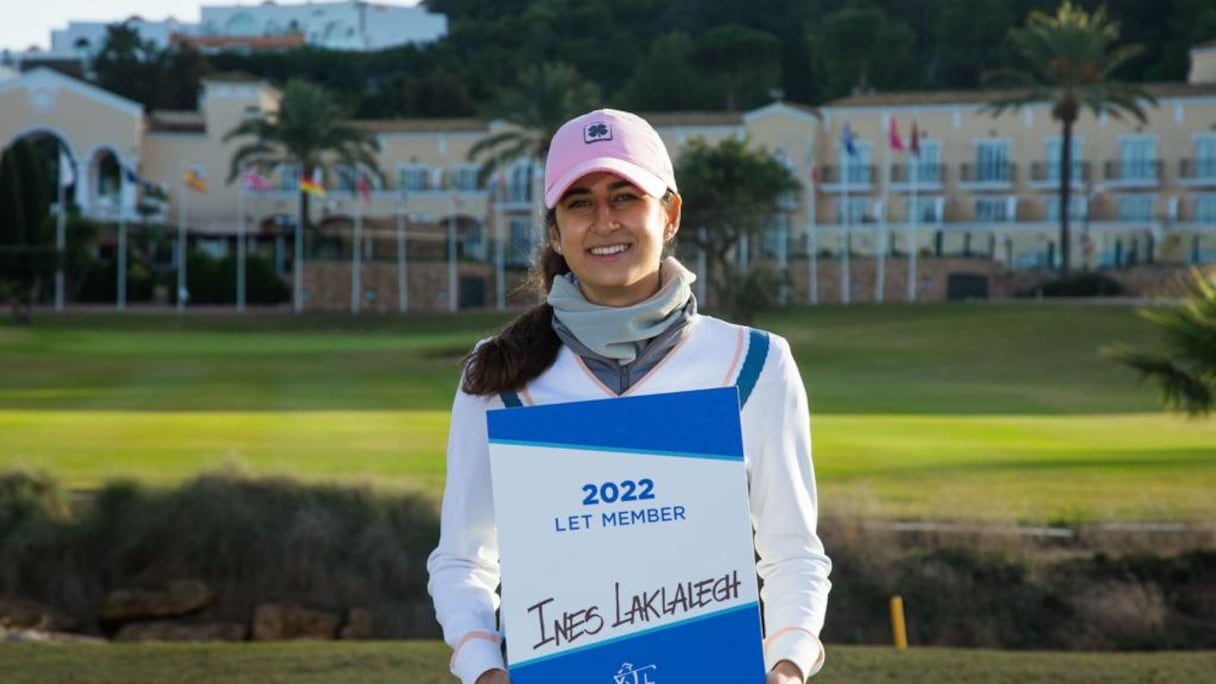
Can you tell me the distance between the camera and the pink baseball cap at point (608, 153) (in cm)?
390

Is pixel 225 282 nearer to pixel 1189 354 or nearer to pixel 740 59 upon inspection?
pixel 740 59

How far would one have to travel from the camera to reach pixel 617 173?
3885mm

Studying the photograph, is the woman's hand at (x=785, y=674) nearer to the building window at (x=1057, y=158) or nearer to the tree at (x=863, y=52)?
the building window at (x=1057, y=158)

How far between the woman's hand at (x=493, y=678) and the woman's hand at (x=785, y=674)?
464 mm

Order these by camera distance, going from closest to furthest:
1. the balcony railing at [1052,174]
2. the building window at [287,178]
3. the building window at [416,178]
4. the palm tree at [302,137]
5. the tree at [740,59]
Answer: the palm tree at [302,137], the balcony railing at [1052,174], the building window at [287,178], the building window at [416,178], the tree at [740,59]

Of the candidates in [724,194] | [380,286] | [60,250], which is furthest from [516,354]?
[380,286]

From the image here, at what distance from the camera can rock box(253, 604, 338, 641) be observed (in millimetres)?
16891

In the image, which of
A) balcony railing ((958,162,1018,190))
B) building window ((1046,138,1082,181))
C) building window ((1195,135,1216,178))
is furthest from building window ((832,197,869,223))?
building window ((1195,135,1216,178))

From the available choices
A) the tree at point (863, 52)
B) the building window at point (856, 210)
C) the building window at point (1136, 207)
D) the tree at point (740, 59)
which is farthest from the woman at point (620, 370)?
the tree at point (740, 59)

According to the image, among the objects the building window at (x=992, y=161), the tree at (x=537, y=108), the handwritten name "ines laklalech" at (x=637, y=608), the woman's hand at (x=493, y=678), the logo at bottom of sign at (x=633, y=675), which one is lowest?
the woman's hand at (x=493, y=678)

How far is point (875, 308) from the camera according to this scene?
76.0 m

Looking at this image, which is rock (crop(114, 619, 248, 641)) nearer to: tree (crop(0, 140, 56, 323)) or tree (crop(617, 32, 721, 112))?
tree (crop(0, 140, 56, 323))

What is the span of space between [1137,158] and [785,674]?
9443 cm

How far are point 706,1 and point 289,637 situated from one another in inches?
5252
